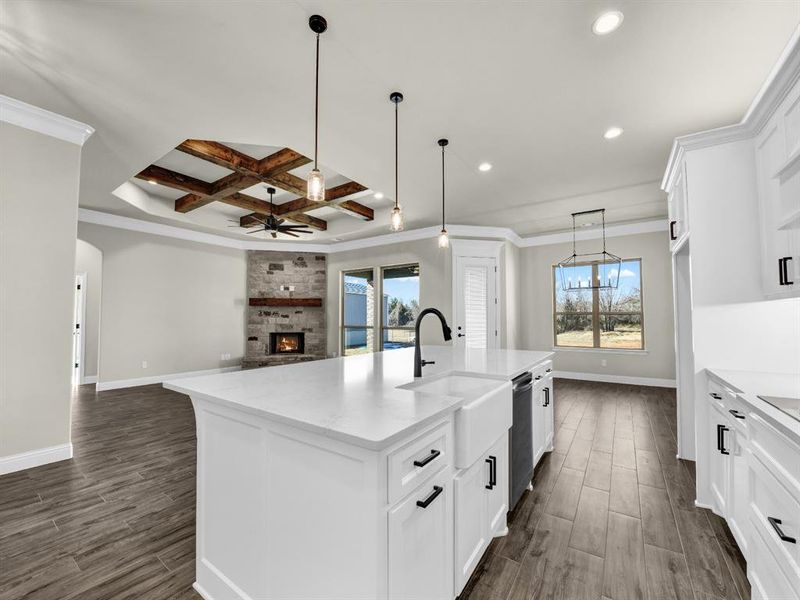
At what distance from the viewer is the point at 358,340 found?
24.0 feet

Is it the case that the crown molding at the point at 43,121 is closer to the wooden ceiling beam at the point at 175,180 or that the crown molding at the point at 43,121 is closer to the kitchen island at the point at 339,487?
the wooden ceiling beam at the point at 175,180

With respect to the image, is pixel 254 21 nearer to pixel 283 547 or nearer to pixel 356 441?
pixel 356 441

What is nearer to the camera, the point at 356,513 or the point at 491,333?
the point at 356,513

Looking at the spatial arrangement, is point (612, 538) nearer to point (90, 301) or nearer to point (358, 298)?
point (358, 298)

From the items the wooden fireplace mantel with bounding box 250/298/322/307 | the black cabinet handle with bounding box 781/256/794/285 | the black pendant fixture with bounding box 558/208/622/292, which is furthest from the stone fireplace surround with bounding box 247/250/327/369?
the black cabinet handle with bounding box 781/256/794/285

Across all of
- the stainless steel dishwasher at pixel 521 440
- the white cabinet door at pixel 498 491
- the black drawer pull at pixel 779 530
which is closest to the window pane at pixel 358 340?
the stainless steel dishwasher at pixel 521 440

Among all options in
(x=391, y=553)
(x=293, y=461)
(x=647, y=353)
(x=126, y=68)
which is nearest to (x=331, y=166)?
(x=126, y=68)

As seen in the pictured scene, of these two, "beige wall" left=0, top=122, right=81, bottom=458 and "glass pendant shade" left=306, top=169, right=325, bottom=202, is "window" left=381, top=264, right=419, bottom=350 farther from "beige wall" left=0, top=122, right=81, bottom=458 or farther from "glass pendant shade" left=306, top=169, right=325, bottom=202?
"beige wall" left=0, top=122, right=81, bottom=458

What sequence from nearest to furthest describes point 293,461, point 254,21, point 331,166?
point 293,461, point 254,21, point 331,166

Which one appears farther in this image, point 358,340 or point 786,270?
point 358,340

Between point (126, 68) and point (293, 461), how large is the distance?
2696 mm

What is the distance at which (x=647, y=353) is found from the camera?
19.4ft

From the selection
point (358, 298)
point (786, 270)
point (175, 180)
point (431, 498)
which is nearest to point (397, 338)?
point (358, 298)

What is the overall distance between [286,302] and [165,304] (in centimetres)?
212
